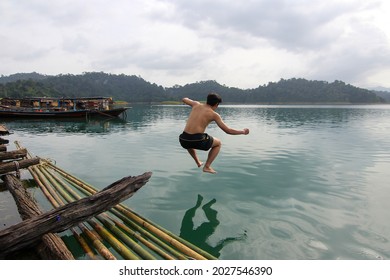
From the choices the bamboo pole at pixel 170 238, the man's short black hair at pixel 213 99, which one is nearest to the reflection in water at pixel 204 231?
the bamboo pole at pixel 170 238

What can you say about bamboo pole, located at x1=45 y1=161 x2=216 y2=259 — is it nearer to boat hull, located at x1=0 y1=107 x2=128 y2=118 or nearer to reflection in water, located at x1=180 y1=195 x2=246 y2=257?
reflection in water, located at x1=180 y1=195 x2=246 y2=257

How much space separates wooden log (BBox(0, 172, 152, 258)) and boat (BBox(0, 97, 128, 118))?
44.3 m

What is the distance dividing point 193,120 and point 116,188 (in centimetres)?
283

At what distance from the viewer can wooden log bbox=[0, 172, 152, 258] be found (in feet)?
13.7

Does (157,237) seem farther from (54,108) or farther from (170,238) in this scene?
(54,108)

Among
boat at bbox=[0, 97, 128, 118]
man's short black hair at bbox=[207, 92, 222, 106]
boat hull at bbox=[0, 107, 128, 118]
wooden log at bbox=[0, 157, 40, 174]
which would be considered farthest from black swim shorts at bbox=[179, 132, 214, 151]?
boat hull at bbox=[0, 107, 128, 118]

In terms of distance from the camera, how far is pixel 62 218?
15.0 feet

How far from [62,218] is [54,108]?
5181 centimetres

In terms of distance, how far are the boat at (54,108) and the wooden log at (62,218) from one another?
44.3 meters

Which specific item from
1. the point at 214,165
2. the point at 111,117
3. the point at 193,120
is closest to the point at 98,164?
the point at 214,165

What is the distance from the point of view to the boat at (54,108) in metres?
45.4

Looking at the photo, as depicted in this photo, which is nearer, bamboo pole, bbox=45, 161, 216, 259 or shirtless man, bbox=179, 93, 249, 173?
bamboo pole, bbox=45, 161, 216, 259
